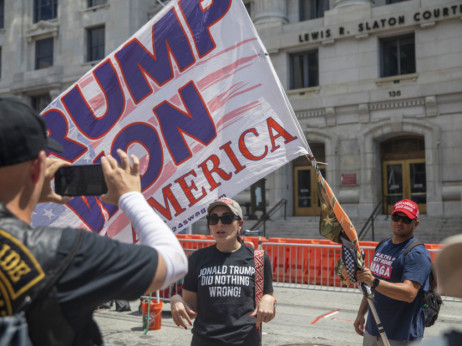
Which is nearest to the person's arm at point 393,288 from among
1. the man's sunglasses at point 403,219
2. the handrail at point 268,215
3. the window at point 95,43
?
the man's sunglasses at point 403,219

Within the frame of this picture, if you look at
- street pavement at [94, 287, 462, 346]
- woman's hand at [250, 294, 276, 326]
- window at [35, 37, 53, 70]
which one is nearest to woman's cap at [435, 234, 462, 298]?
woman's hand at [250, 294, 276, 326]

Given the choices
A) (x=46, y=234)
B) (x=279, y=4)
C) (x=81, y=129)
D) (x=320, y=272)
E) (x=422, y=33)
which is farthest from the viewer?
(x=279, y=4)

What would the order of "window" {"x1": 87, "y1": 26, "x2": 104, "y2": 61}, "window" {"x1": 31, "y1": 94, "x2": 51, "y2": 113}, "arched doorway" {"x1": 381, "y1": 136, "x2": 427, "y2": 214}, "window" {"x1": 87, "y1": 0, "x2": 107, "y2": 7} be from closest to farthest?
"arched doorway" {"x1": 381, "y1": 136, "x2": 427, "y2": 214}
"window" {"x1": 87, "y1": 26, "x2": 104, "y2": 61}
"window" {"x1": 87, "y1": 0, "x2": 107, "y2": 7}
"window" {"x1": 31, "y1": 94, "x2": 51, "y2": 113}

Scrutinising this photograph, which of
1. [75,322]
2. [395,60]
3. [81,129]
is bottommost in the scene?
[75,322]

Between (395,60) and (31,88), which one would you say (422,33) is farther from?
(31,88)

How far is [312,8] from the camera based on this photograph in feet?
75.9

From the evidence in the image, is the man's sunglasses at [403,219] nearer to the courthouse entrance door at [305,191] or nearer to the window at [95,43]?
the courthouse entrance door at [305,191]

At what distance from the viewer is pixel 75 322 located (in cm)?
158

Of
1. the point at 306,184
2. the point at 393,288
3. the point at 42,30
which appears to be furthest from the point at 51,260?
the point at 42,30

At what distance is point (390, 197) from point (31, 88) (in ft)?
71.3

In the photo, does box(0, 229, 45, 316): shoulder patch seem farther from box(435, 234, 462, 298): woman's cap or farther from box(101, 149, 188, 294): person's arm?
box(435, 234, 462, 298): woman's cap

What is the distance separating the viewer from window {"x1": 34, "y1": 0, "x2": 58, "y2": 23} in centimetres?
3055

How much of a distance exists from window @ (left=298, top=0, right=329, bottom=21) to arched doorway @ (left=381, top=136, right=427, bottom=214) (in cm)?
685

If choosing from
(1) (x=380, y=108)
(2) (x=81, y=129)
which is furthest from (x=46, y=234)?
(1) (x=380, y=108)
